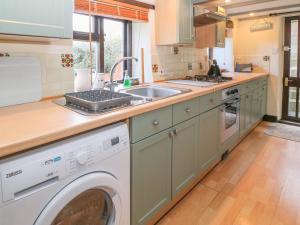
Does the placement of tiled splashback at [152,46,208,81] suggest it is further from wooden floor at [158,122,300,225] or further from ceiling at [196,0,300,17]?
wooden floor at [158,122,300,225]

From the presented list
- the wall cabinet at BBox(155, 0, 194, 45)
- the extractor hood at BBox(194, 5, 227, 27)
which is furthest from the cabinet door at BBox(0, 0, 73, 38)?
the extractor hood at BBox(194, 5, 227, 27)

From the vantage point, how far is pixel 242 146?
3.25 metres

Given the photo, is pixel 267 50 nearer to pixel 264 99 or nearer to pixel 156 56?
pixel 264 99

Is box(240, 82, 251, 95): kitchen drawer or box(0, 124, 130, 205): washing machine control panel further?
box(240, 82, 251, 95): kitchen drawer

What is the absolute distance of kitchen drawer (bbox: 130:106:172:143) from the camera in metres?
1.36

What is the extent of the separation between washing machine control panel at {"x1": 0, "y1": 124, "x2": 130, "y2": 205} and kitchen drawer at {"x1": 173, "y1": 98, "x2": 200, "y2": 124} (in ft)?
1.97

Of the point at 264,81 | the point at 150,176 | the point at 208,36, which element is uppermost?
the point at 208,36

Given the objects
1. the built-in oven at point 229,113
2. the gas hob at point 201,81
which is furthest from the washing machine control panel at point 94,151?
the built-in oven at point 229,113

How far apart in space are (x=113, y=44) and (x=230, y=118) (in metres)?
1.53

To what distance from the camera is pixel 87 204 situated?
1.15 m

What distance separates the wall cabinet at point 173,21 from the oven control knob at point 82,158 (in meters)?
1.79

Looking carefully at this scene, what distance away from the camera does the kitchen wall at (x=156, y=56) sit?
2510 millimetres

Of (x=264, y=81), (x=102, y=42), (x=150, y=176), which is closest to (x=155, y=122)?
(x=150, y=176)

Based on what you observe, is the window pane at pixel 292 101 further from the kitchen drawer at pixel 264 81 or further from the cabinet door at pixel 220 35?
the cabinet door at pixel 220 35
